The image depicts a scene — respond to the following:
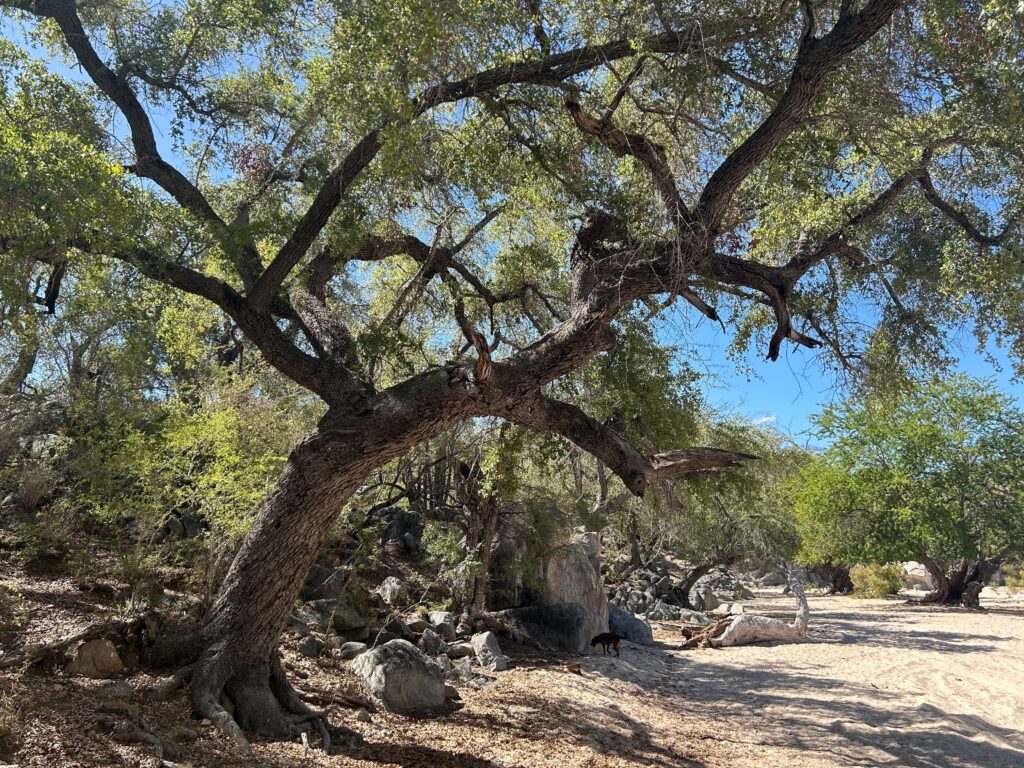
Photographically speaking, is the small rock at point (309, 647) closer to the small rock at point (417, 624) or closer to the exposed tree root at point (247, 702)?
the small rock at point (417, 624)

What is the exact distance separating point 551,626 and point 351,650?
4698mm

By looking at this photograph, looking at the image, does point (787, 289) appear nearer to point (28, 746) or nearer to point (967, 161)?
point (967, 161)

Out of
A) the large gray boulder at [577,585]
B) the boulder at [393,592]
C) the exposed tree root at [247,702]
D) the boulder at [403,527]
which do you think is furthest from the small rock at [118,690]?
the boulder at [403,527]

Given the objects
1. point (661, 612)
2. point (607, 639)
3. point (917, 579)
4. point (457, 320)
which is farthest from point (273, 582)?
point (917, 579)

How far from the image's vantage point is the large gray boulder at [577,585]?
12117 millimetres

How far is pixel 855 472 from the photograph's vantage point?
23031mm

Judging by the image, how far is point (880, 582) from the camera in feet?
91.4

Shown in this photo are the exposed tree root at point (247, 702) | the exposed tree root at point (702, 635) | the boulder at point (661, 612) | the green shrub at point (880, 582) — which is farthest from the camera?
the green shrub at point (880, 582)

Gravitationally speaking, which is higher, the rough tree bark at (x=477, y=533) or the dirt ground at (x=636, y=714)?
the rough tree bark at (x=477, y=533)

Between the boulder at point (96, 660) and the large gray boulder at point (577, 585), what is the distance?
7958 millimetres

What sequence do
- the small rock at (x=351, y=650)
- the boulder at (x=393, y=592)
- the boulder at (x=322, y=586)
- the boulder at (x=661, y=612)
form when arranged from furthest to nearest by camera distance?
the boulder at (x=661, y=612) → the boulder at (x=393, y=592) → the boulder at (x=322, y=586) → the small rock at (x=351, y=650)

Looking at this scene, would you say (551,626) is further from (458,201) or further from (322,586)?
(458,201)

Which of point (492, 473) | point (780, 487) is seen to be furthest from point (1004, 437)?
point (492, 473)

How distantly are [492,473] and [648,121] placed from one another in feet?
15.9
